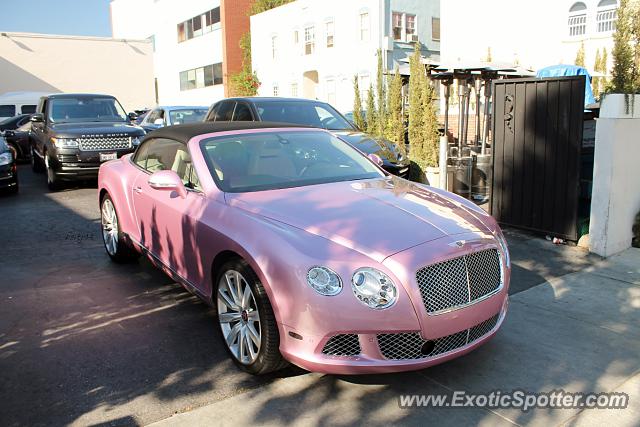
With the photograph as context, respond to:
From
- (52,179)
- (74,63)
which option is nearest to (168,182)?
(52,179)

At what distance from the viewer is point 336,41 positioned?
28156 mm

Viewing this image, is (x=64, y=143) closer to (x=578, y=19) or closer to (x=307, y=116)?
(x=307, y=116)

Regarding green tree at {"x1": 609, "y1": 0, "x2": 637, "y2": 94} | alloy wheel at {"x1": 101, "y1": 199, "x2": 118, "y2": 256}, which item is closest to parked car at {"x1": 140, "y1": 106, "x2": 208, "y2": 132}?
alloy wheel at {"x1": 101, "y1": 199, "x2": 118, "y2": 256}

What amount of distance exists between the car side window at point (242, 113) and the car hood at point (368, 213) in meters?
5.54

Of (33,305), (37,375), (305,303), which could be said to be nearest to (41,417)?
(37,375)

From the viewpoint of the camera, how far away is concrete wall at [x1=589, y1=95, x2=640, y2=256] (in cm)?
628

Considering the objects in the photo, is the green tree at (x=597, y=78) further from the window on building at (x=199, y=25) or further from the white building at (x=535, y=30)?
the window on building at (x=199, y=25)

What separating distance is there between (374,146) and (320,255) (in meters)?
5.69

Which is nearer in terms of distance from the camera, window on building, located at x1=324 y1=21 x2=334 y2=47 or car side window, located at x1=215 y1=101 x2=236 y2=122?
car side window, located at x1=215 y1=101 x2=236 y2=122

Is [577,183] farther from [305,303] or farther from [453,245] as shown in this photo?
[305,303]

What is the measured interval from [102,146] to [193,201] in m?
8.06

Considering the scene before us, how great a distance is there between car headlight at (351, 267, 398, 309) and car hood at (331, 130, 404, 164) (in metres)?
5.42

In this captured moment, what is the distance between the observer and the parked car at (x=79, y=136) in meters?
11.6

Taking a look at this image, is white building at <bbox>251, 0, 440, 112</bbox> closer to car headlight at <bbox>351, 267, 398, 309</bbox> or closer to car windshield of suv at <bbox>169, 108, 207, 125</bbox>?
car windshield of suv at <bbox>169, 108, 207, 125</bbox>
